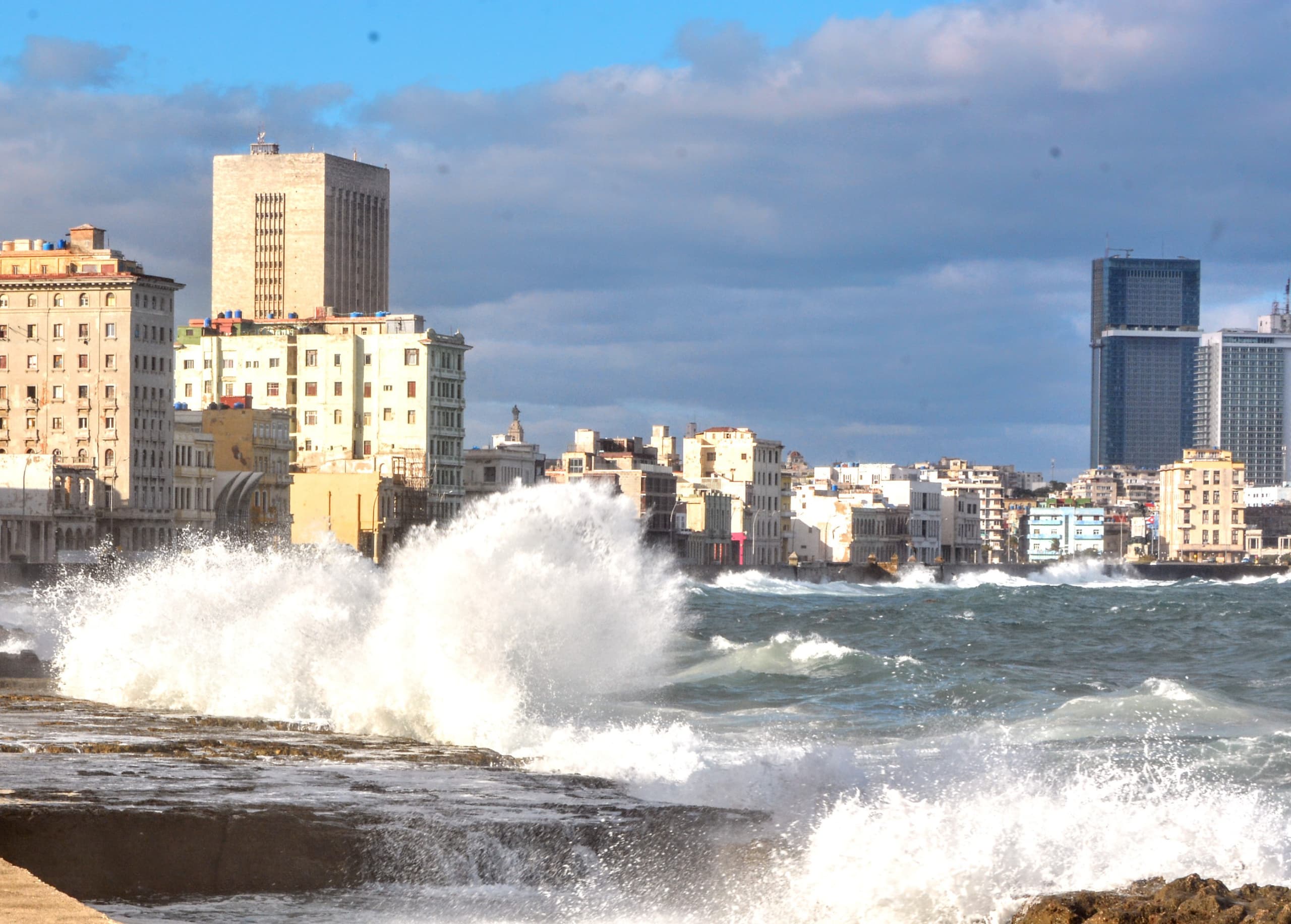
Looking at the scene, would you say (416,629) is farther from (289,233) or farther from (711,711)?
(289,233)

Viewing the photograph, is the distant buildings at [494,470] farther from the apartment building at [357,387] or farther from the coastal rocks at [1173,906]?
the coastal rocks at [1173,906]

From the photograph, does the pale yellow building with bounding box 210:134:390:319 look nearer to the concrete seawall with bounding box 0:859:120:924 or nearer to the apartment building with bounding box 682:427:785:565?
the apartment building with bounding box 682:427:785:565

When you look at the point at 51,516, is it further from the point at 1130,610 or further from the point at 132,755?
the point at 132,755

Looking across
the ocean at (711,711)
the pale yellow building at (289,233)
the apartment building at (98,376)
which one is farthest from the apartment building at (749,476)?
the ocean at (711,711)

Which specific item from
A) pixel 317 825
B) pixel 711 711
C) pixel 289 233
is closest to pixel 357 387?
pixel 289 233

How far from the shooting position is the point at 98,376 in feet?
335

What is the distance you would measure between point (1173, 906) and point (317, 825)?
22.6ft

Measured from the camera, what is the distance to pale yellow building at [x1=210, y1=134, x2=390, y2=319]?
172 m

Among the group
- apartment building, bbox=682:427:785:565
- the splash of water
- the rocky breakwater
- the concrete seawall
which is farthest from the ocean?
apartment building, bbox=682:427:785:565

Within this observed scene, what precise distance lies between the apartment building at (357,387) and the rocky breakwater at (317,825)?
101m

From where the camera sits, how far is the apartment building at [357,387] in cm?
12506

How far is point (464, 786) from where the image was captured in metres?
18.6

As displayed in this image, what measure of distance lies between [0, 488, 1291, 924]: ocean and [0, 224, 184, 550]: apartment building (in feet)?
150

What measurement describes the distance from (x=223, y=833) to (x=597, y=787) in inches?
170
